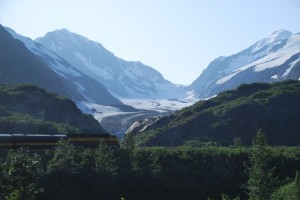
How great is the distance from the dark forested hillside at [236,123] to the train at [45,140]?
106 ft

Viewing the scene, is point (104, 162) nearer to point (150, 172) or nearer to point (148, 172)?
point (148, 172)

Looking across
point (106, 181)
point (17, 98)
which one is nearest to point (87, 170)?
point (106, 181)

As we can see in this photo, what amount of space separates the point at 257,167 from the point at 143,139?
64827 mm

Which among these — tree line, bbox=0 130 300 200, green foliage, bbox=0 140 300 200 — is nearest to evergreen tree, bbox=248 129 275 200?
tree line, bbox=0 130 300 200

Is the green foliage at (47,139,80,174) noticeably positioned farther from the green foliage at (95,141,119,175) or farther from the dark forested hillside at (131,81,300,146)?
the dark forested hillside at (131,81,300,146)

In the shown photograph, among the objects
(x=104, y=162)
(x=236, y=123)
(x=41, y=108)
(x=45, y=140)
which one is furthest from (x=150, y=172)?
(x=41, y=108)

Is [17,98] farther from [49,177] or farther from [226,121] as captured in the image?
[49,177]

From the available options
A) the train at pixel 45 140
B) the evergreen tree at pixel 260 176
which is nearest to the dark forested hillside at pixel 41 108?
the train at pixel 45 140

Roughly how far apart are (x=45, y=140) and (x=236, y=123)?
179 feet

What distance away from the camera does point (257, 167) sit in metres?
47.3

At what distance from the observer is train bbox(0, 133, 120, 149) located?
212 ft

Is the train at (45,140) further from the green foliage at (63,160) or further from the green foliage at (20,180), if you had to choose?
the green foliage at (20,180)

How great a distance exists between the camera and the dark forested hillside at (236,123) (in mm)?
104750

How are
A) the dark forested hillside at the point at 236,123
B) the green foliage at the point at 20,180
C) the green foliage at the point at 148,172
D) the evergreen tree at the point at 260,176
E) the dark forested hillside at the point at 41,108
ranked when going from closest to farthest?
1. the green foliage at the point at 20,180
2. the evergreen tree at the point at 260,176
3. the green foliage at the point at 148,172
4. the dark forested hillside at the point at 236,123
5. the dark forested hillside at the point at 41,108
